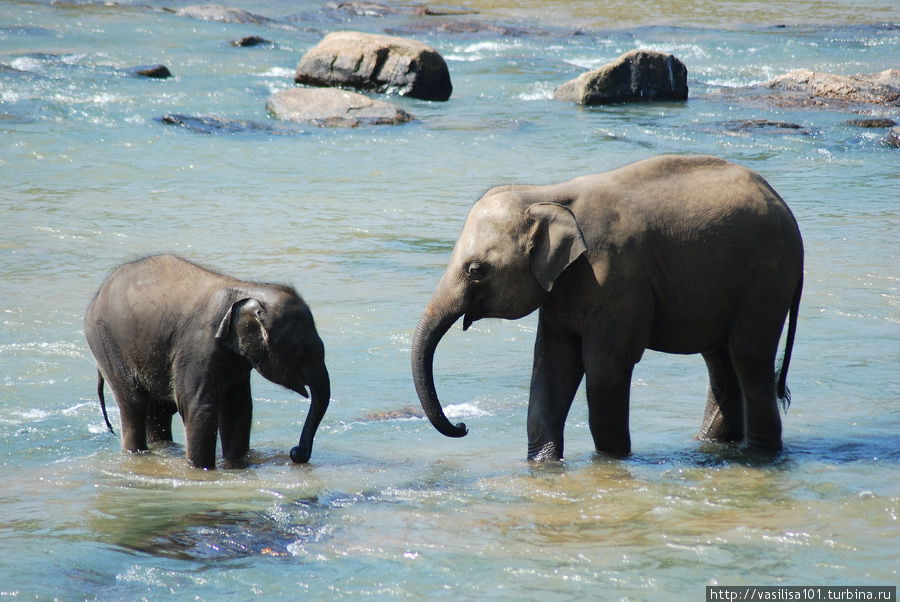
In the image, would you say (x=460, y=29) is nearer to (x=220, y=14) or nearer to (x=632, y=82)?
(x=220, y=14)

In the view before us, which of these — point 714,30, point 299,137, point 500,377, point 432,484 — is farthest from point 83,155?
point 714,30

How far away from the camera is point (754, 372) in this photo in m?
6.81

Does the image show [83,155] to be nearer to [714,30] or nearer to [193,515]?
[193,515]

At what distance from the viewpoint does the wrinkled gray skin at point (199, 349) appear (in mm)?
6469

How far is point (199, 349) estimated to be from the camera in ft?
21.8

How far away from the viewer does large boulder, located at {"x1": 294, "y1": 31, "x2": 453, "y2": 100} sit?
23.1 meters

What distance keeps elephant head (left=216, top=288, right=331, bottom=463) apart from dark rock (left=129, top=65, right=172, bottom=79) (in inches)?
753

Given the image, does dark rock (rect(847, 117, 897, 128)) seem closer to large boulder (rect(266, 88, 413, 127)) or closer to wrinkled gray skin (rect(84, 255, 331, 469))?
large boulder (rect(266, 88, 413, 127))

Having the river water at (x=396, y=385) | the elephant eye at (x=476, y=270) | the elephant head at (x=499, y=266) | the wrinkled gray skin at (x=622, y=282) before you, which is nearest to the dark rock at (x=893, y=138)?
the river water at (x=396, y=385)

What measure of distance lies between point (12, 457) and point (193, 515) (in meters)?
1.93

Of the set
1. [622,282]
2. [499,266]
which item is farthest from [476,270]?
[622,282]

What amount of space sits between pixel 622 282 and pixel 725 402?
1.34m

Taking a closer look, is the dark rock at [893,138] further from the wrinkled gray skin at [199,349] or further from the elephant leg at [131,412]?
the elephant leg at [131,412]

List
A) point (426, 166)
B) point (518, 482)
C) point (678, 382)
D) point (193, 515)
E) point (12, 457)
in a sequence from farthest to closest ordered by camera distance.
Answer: point (426, 166) → point (678, 382) → point (12, 457) → point (518, 482) → point (193, 515)
